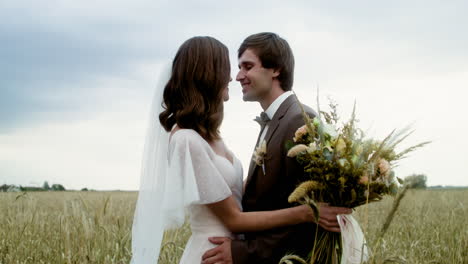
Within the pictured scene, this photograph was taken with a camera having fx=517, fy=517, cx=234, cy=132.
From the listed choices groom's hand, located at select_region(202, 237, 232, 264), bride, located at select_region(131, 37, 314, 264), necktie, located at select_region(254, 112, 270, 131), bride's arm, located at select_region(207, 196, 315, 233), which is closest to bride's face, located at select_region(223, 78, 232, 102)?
bride, located at select_region(131, 37, 314, 264)

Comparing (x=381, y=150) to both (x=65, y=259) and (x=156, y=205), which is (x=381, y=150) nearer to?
(x=156, y=205)

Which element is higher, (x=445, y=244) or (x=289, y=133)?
(x=289, y=133)

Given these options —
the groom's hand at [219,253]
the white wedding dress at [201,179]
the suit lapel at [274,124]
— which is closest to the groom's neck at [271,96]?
the suit lapel at [274,124]

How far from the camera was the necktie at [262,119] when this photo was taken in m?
3.84

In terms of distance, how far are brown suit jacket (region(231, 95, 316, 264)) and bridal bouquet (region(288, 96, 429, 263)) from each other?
0.19 metres

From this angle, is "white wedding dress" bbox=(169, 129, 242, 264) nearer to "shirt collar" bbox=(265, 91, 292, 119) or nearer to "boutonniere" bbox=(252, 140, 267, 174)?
"boutonniere" bbox=(252, 140, 267, 174)

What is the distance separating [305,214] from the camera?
3020 mm

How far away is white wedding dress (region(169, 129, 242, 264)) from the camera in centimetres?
329

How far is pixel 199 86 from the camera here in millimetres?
3475

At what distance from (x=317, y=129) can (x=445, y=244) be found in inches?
180

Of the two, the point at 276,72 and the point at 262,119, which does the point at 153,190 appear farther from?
the point at 276,72

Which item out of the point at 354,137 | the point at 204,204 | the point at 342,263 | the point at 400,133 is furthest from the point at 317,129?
the point at 204,204

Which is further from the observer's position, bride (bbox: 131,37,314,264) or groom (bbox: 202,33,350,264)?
bride (bbox: 131,37,314,264)

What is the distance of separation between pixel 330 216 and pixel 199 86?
1242 millimetres
